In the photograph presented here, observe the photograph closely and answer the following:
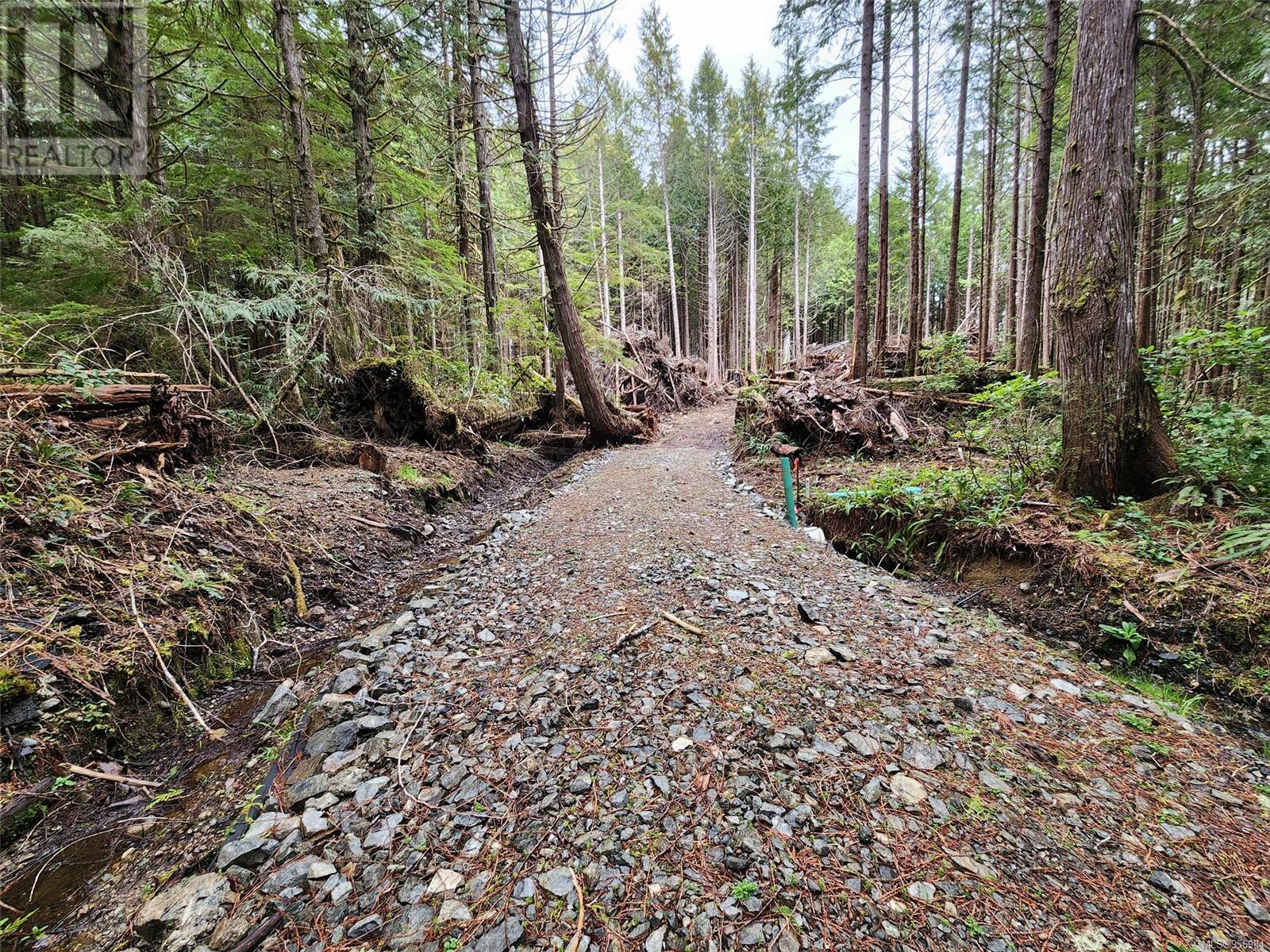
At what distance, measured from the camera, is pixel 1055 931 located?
1.49 m

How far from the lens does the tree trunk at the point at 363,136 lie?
8.20m

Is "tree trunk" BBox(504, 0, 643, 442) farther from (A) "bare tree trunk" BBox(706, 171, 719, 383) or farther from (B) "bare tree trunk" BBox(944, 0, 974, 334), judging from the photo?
(A) "bare tree trunk" BBox(706, 171, 719, 383)

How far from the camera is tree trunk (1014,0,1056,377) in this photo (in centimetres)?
820

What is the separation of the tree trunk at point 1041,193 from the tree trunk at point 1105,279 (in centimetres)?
594

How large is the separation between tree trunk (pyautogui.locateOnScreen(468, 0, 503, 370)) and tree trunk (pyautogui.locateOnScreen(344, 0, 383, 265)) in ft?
6.45

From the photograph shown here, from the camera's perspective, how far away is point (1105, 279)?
395 centimetres

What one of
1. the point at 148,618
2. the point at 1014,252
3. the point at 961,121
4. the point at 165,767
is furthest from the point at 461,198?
the point at 1014,252

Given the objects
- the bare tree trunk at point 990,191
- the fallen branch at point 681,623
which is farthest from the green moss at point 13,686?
the bare tree trunk at point 990,191

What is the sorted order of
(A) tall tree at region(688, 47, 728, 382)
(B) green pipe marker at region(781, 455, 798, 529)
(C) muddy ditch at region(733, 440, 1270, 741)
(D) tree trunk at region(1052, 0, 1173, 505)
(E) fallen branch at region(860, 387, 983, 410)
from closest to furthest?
(C) muddy ditch at region(733, 440, 1270, 741), (D) tree trunk at region(1052, 0, 1173, 505), (B) green pipe marker at region(781, 455, 798, 529), (E) fallen branch at region(860, 387, 983, 410), (A) tall tree at region(688, 47, 728, 382)

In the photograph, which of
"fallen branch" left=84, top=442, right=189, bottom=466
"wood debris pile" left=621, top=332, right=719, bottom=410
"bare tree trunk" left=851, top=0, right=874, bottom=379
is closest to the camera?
"fallen branch" left=84, top=442, right=189, bottom=466

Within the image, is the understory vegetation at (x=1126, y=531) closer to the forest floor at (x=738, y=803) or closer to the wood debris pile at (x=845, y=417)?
the forest floor at (x=738, y=803)

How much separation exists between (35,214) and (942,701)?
51.3ft

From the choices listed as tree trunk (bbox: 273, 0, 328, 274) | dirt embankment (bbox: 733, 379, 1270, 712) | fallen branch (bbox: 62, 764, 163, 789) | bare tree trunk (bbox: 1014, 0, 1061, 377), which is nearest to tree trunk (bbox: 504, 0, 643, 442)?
tree trunk (bbox: 273, 0, 328, 274)

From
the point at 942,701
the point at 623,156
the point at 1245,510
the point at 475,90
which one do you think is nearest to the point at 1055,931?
the point at 942,701
